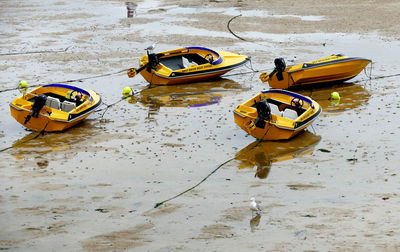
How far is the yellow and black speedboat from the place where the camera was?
23109mm

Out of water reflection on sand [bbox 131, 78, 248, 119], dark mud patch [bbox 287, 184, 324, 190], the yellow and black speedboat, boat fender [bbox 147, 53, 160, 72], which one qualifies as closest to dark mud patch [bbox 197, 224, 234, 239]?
dark mud patch [bbox 287, 184, 324, 190]

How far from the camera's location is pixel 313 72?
856 inches

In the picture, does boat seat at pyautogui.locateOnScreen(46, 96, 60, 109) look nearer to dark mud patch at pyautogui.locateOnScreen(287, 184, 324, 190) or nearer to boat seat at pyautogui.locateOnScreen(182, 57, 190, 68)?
boat seat at pyautogui.locateOnScreen(182, 57, 190, 68)

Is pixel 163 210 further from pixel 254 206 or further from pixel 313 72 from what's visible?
pixel 313 72

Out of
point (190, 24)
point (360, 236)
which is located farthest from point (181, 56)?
point (360, 236)

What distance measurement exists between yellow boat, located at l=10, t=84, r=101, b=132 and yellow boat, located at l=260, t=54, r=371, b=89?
6404 mm

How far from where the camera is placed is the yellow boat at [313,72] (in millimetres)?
21719

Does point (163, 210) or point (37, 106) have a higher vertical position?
point (37, 106)

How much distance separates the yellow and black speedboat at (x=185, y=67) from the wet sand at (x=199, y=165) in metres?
0.41

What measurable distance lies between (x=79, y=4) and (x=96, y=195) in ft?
113

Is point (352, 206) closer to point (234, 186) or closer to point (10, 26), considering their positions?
point (234, 186)

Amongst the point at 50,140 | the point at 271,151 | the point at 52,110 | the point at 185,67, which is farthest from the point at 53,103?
the point at 271,151

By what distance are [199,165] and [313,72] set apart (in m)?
7.97

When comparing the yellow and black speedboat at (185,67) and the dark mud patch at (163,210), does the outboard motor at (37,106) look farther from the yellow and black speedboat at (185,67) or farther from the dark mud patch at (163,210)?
the dark mud patch at (163,210)
